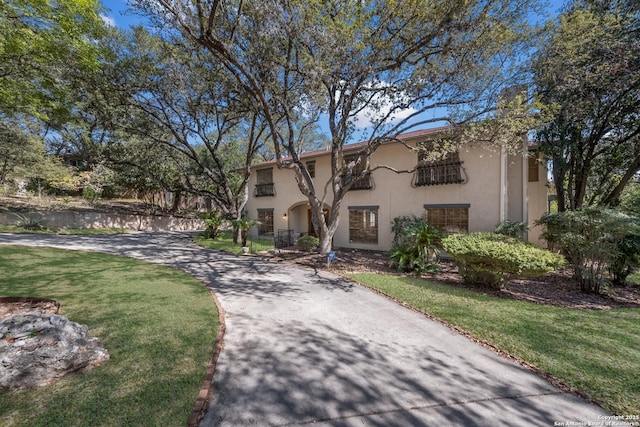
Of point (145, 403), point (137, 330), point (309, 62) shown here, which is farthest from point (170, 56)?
point (145, 403)

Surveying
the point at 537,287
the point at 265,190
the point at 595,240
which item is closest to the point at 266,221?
→ the point at 265,190

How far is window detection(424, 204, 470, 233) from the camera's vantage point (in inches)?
472

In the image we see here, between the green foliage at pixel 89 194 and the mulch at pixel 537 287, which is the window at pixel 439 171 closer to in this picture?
the mulch at pixel 537 287

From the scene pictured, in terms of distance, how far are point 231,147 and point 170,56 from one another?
12.7 metres

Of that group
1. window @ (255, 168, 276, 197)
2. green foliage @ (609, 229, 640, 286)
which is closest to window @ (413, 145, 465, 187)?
green foliage @ (609, 229, 640, 286)

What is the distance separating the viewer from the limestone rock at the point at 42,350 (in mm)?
3131

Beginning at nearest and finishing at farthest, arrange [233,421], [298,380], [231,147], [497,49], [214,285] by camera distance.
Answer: [233,421] → [298,380] → [214,285] → [497,49] → [231,147]

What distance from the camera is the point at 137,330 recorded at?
4.60 metres

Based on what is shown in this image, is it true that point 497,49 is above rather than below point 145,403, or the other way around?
above

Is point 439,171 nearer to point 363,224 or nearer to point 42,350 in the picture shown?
point 363,224

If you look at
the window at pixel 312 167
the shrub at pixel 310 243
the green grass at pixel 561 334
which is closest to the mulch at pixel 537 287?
the green grass at pixel 561 334

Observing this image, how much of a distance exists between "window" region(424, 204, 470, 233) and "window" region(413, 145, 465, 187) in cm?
110

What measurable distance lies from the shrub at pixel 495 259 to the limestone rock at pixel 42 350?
799cm

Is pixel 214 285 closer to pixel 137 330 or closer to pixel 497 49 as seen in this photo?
pixel 137 330
